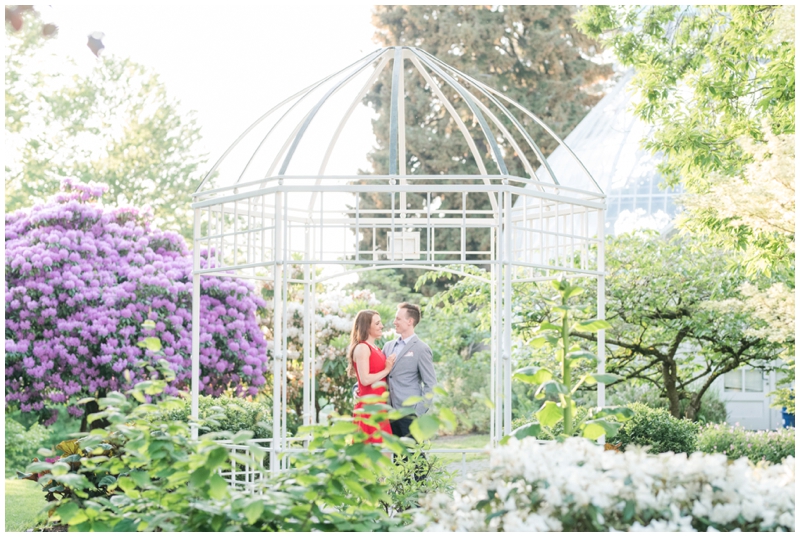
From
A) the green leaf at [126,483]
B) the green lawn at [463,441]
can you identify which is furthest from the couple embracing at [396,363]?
the green lawn at [463,441]

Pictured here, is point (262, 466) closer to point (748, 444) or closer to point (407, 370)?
point (407, 370)

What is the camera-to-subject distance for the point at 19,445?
1051 cm

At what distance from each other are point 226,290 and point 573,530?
25.0 ft

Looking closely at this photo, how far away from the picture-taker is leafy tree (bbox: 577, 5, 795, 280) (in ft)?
22.3

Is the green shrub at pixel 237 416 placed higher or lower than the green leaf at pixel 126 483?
lower

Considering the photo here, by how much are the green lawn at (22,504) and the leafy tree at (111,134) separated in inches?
394

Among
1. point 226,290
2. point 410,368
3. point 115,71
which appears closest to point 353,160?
point 115,71

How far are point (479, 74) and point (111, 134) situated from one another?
8611 mm

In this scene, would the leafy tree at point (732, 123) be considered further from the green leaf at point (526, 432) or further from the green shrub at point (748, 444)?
the green leaf at point (526, 432)

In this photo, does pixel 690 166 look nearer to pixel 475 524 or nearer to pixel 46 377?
pixel 475 524

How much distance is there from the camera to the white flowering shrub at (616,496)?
243 centimetres

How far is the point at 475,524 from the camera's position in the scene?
2629 millimetres

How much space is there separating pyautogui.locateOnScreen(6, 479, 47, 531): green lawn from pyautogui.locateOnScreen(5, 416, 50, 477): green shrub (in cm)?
143

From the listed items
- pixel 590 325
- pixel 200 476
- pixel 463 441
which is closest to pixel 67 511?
pixel 200 476
